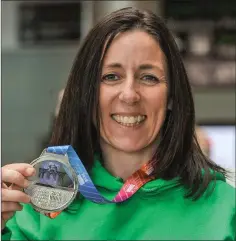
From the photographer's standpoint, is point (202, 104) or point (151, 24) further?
Result: point (202, 104)

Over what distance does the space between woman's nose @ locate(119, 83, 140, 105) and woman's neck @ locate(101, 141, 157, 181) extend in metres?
0.07

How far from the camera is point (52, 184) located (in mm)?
710

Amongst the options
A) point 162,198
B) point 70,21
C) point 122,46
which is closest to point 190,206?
point 162,198

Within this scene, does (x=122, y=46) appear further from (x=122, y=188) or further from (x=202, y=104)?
(x=202, y=104)

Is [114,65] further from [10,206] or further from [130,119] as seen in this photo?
[10,206]

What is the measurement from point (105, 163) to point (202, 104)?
7.43 feet

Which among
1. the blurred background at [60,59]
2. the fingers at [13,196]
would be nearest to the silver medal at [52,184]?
the fingers at [13,196]

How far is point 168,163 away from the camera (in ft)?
2.63

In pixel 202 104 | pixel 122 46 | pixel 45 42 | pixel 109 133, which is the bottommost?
pixel 202 104

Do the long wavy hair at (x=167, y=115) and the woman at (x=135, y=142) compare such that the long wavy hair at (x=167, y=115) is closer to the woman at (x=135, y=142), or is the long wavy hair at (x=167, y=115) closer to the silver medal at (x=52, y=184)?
the woman at (x=135, y=142)

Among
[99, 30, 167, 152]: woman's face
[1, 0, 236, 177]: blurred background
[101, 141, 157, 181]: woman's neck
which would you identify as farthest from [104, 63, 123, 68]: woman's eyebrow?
[1, 0, 236, 177]: blurred background

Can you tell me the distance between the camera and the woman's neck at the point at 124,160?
0.79 metres

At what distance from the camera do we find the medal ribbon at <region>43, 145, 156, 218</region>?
2.38 feet

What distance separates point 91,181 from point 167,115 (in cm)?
14
